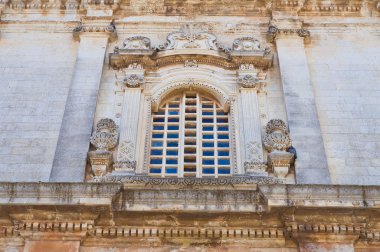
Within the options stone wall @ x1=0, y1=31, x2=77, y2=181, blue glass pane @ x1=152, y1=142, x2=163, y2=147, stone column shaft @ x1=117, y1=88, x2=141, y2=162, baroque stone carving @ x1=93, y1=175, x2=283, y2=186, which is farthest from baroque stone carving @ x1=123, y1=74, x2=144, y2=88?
baroque stone carving @ x1=93, y1=175, x2=283, y2=186

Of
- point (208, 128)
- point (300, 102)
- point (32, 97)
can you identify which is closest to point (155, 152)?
point (208, 128)

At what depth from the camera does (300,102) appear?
14125mm

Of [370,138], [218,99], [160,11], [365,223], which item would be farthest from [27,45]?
[365,223]

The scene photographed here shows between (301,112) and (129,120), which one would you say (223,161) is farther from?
(129,120)

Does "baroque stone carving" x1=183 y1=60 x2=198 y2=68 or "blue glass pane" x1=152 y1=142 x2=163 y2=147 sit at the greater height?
"baroque stone carving" x1=183 y1=60 x2=198 y2=68

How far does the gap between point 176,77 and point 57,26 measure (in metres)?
3.70

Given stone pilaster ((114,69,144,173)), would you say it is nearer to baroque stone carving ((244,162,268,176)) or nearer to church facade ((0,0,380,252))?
church facade ((0,0,380,252))

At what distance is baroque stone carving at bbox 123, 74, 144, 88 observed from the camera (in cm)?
1473

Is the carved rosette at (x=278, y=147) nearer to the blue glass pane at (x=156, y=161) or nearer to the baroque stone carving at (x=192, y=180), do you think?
the baroque stone carving at (x=192, y=180)

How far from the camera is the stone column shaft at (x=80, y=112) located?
12.6m

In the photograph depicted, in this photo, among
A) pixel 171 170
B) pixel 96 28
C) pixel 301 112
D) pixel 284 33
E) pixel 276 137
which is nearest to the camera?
pixel 276 137

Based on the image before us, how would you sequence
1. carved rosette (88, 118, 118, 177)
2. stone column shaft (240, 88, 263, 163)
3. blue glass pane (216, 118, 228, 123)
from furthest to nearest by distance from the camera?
blue glass pane (216, 118, 228, 123)
stone column shaft (240, 88, 263, 163)
carved rosette (88, 118, 118, 177)

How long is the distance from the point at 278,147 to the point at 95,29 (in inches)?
230

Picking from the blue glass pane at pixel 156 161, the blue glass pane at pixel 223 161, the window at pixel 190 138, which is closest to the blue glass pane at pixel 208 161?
the window at pixel 190 138
